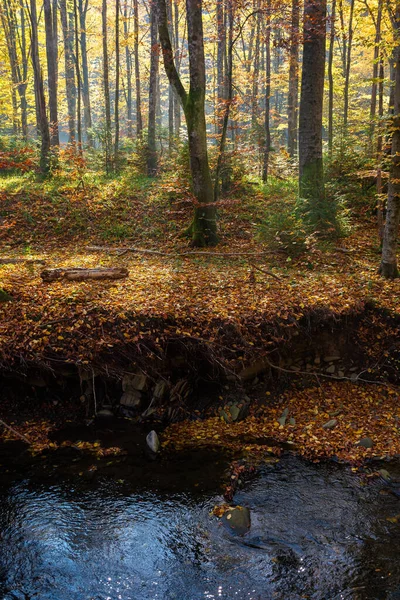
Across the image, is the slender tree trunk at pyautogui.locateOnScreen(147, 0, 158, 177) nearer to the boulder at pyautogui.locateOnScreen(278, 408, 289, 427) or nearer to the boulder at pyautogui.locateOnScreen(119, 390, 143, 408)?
the boulder at pyautogui.locateOnScreen(119, 390, 143, 408)

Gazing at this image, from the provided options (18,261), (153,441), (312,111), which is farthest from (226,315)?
(312,111)

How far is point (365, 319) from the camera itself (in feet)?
24.3

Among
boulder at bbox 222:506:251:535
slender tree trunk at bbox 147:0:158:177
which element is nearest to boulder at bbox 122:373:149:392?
boulder at bbox 222:506:251:535

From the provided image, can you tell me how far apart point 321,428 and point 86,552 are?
3.67 m

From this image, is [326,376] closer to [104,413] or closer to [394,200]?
[394,200]

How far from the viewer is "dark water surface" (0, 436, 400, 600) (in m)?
4.05

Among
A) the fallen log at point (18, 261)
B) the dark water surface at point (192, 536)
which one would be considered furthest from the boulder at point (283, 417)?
the fallen log at point (18, 261)

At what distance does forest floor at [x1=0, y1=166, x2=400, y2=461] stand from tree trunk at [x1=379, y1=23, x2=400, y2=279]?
35 centimetres

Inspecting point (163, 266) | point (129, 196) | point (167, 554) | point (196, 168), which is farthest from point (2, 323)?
point (129, 196)

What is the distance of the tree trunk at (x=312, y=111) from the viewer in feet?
34.2

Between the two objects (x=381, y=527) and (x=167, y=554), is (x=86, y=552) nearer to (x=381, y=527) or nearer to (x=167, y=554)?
(x=167, y=554)

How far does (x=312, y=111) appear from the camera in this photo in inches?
430

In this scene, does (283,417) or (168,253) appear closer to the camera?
(283,417)

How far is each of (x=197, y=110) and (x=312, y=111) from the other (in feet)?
11.0
